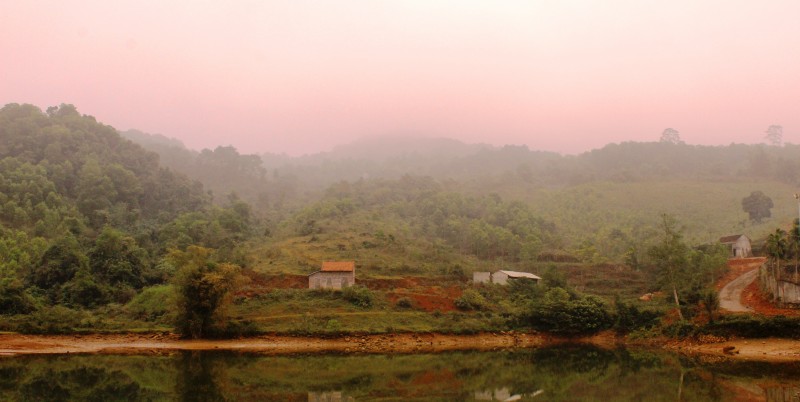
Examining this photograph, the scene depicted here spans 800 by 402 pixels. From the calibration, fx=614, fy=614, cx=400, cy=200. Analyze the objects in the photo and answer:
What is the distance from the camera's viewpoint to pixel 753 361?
1362 inches

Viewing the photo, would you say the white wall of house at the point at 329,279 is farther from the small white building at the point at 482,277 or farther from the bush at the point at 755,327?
the bush at the point at 755,327

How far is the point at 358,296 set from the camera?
5119 centimetres

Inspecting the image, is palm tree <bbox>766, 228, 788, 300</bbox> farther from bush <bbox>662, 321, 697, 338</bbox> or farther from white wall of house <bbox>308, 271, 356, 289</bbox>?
white wall of house <bbox>308, 271, 356, 289</bbox>

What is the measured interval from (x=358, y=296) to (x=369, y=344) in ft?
24.6

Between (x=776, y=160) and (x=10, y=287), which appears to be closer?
(x=10, y=287)

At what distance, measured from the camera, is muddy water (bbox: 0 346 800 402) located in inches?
899

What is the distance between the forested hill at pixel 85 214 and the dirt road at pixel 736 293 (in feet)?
147

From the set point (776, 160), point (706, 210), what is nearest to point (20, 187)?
point (706, 210)

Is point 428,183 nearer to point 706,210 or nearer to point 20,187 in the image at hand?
point 706,210

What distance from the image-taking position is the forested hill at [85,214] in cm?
5250

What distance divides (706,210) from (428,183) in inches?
2203

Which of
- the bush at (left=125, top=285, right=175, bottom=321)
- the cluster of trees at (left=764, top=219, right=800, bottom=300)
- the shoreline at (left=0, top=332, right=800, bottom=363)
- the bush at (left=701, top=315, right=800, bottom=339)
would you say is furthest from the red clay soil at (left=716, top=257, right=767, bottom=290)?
the bush at (left=125, top=285, right=175, bottom=321)

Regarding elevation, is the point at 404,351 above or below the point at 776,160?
below

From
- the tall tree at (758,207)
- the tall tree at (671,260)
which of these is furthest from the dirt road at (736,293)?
the tall tree at (758,207)
